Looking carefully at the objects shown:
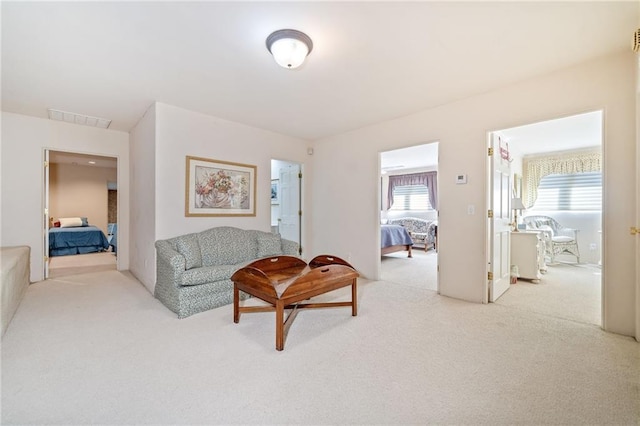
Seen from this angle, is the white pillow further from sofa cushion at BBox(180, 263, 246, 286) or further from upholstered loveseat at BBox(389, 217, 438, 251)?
upholstered loveseat at BBox(389, 217, 438, 251)

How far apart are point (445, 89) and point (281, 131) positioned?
2.56m

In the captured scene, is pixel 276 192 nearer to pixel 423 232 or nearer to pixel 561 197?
pixel 423 232

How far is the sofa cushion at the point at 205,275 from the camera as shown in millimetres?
2744

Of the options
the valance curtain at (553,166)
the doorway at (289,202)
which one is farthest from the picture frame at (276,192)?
the valance curtain at (553,166)

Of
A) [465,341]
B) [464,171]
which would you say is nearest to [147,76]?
[464,171]

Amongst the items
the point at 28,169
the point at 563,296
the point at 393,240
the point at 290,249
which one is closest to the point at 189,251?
the point at 290,249

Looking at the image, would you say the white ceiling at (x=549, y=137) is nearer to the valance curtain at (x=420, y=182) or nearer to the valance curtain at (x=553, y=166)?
the valance curtain at (x=553, y=166)

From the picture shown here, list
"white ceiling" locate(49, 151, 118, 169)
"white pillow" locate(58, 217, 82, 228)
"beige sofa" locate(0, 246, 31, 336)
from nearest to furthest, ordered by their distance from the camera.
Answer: "beige sofa" locate(0, 246, 31, 336), "white ceiling" locate(49, 151, 118, 169), "white pillow" locate(58, 217, 82, 228)

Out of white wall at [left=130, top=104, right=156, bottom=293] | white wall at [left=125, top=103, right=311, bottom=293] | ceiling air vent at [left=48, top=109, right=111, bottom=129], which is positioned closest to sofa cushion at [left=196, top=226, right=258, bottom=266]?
white wall at [left=125, top=103, right=311, bottom=293]

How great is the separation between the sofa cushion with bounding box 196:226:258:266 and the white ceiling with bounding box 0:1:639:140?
1661mm

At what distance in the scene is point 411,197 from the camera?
864 centimetres

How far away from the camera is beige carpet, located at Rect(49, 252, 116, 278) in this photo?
4.59 metres

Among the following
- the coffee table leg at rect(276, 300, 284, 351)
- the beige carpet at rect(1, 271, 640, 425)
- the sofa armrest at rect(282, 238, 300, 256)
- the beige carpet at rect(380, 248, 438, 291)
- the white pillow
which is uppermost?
the white pillow

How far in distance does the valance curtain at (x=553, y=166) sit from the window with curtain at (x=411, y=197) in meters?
2.52
